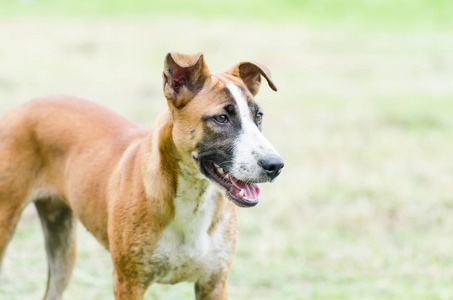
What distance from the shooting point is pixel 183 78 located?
4266 millimetres

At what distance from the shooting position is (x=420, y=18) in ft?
90.4

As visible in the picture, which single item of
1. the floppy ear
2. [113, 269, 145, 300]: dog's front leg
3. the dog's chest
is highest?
the floppy ear

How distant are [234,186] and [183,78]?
80 centimetres

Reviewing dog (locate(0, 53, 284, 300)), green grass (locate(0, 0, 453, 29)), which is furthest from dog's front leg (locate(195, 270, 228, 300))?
green grass (locate(0, 0, 453, 29))

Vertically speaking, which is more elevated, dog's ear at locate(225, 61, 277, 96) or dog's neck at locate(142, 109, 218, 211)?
dog's ear at locate(225, 61, 277, 96)

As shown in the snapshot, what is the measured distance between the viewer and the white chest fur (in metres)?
4.34

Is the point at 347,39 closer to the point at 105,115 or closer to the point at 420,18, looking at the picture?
the point at 420,18

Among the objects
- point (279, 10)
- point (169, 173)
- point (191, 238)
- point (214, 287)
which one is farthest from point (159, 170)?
point (279, 10)

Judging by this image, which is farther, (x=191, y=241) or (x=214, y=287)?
(x=214, y=287)

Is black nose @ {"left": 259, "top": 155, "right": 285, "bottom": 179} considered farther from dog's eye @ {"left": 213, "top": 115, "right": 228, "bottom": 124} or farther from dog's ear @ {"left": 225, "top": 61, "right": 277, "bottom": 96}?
dog's ear @ {"left": 225, "top": 61, "right": 277, "bottom": 96}

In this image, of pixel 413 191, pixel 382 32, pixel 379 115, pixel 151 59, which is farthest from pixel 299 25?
pixel 413 191

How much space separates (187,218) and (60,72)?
44.5ft

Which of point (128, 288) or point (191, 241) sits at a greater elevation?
point (191, 241)

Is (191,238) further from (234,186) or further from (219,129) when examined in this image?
(219,129)
